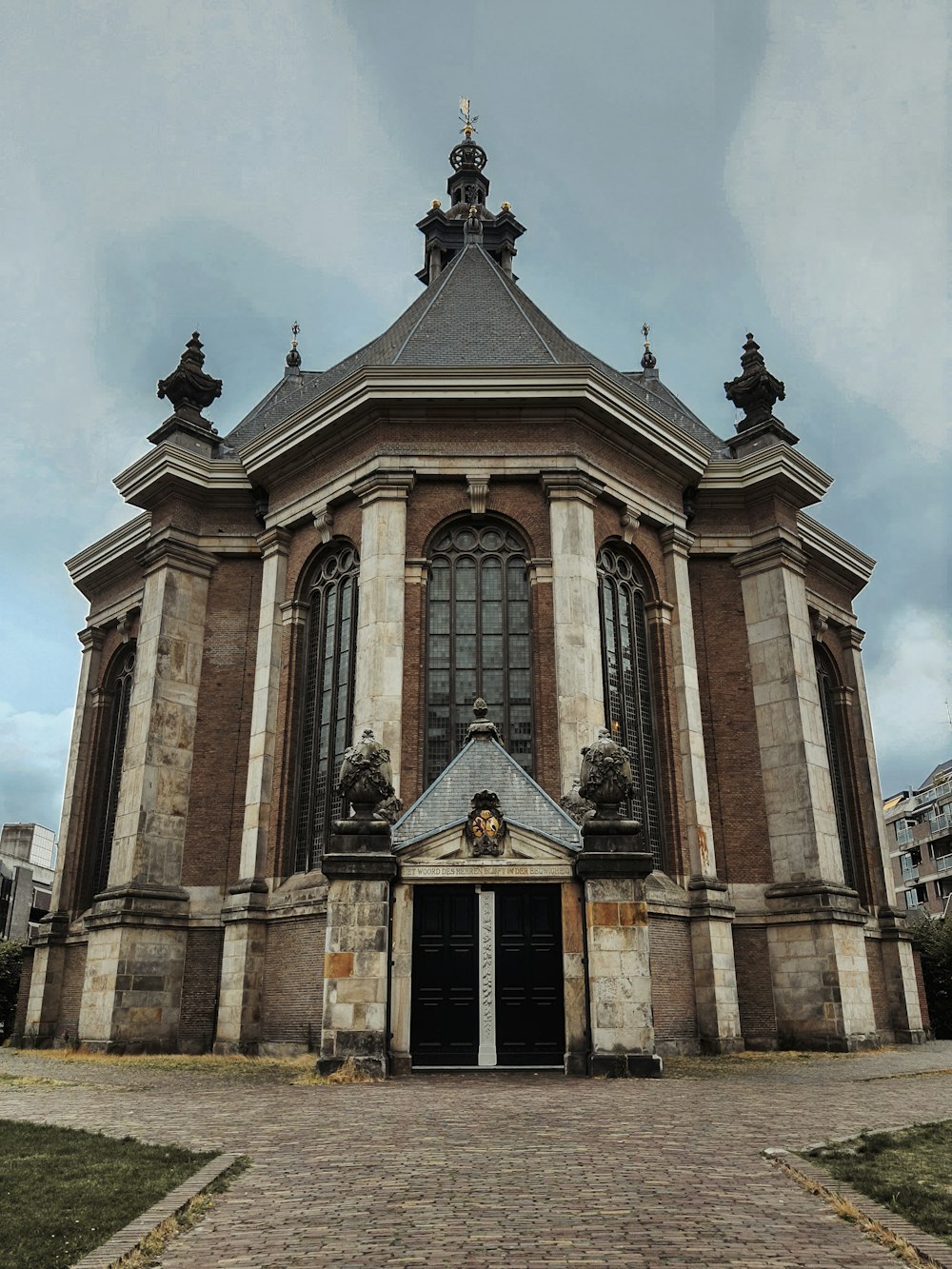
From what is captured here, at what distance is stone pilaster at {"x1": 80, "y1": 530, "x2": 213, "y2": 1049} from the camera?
955 inches

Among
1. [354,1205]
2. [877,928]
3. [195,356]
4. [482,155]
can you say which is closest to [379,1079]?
[354,1205]

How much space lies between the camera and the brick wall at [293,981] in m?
22.4

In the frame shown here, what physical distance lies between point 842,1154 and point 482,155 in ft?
134

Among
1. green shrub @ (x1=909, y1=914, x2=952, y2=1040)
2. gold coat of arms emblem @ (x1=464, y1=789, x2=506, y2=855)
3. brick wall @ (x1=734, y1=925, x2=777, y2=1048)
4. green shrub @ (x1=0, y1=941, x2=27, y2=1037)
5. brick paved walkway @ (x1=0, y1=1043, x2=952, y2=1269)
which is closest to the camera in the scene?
brick paved walkway @ (x1=0, y1=1043, x2=952, y2=1269)

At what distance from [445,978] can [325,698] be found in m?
11.6

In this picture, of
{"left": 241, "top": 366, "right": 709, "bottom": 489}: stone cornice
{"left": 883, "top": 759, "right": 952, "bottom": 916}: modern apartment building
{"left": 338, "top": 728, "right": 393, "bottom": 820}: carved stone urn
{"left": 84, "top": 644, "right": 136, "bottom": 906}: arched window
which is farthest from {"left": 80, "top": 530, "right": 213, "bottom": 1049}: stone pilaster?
{"left": 883, "top": 759, "right": 952, "bottom": 916}: modern apartment building

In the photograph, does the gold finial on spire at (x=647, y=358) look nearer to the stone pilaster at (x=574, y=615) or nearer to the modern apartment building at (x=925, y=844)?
the stone pilaster at (x=574, y=615)

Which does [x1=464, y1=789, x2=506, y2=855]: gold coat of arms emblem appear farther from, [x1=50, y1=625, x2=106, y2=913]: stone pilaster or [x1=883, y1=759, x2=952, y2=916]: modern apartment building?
[x1=883, y1=759, x2=952, y2=916]: modern apartment building

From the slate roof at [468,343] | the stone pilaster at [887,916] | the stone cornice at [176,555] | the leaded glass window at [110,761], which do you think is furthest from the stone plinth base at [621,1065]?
the leaded glass window at [110,761]

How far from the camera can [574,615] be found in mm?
23797

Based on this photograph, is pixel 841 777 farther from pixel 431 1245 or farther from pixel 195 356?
pixel 431 1245

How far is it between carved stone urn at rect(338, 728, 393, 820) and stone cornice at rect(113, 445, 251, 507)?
47.0 feet

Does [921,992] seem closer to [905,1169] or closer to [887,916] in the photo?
[887,916]

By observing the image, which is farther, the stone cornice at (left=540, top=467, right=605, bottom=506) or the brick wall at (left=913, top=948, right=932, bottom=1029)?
the brick wall at (left=913, top=948, right=932, bottom=1029)
